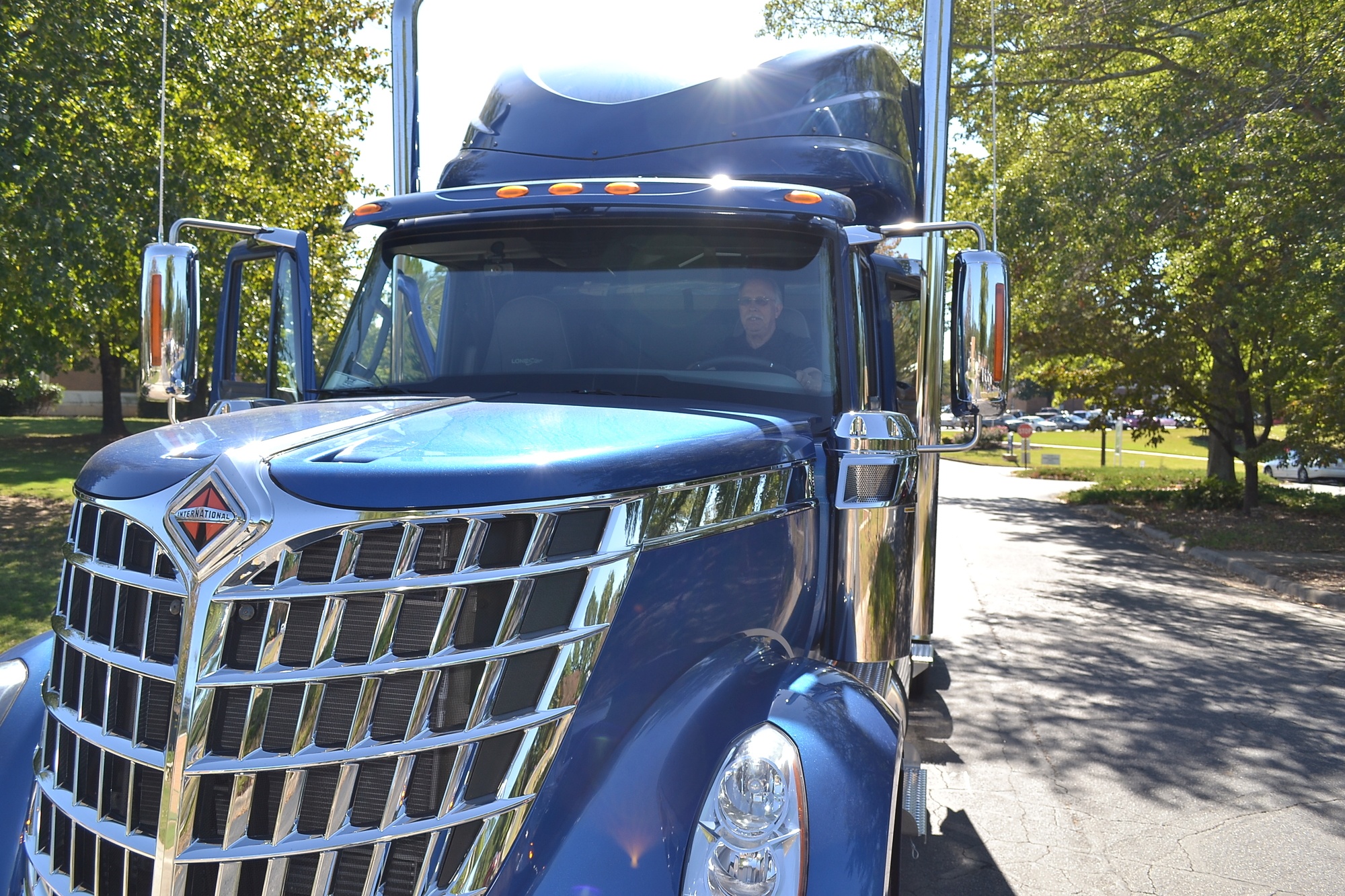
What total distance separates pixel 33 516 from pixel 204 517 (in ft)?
46.6

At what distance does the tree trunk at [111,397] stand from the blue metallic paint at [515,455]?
1093 inches

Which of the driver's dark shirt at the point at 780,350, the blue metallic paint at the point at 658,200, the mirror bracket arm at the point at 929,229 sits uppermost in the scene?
the blue metallic paint at the point at 658,200

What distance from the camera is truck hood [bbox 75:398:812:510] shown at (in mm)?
2141

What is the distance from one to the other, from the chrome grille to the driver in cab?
4.78ft

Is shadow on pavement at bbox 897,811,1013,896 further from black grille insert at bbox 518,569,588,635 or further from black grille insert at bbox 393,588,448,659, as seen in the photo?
black grille insert at bbox 393,588,448,659

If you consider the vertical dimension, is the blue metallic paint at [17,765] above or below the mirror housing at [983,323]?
below

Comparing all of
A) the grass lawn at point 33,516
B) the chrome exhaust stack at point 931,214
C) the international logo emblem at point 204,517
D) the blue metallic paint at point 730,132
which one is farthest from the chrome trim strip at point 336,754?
the grass lawn at point 33,516

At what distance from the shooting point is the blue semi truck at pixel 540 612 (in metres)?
2.10

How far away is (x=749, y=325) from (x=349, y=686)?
1972 mm

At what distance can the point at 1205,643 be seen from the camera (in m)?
9.26

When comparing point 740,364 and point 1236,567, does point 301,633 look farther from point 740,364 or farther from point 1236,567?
point 1236,567

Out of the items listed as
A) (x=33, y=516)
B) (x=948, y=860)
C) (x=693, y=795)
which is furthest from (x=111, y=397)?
(x=693, y=795)

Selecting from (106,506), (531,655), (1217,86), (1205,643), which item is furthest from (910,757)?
(1217,86)

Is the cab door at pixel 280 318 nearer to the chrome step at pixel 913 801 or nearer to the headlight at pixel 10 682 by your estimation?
the headlight at pixel 10 682
